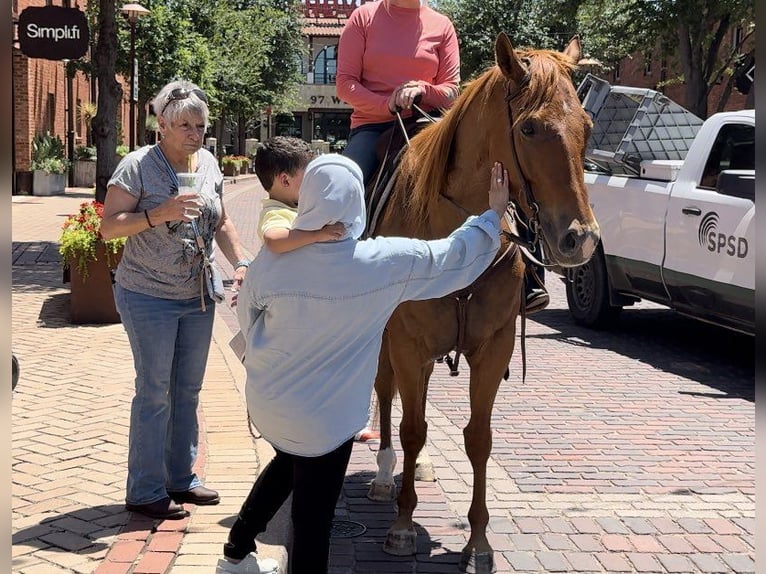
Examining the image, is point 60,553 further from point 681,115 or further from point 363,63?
point 681,115

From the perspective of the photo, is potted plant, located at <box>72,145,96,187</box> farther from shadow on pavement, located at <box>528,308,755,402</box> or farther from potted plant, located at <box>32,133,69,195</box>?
shadow on pavement, located at <box>528,308,755,402</box>

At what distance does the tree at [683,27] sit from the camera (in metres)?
21.7

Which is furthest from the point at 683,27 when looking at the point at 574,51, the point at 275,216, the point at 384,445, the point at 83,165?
the point at 83,165

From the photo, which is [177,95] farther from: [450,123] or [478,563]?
[478,563]

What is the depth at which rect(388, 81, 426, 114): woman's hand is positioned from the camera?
5.21 m

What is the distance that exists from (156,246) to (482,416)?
1844mm

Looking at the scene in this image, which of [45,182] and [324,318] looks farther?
[45,182]

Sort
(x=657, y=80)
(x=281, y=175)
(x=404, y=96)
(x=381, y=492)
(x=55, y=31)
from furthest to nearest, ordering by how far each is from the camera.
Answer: (x=657, y=80) → (x=55, y=31) → (x=381, y=492) → (x=404, y=96) → (x=281, y=175)

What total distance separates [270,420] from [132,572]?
1.23 metres

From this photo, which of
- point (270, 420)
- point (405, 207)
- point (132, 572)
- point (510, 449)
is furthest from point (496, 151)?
point (510, 449)

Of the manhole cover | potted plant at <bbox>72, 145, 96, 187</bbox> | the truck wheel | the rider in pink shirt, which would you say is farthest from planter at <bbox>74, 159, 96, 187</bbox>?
the manhole cover

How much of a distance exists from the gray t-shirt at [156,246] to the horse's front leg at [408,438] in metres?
1.13

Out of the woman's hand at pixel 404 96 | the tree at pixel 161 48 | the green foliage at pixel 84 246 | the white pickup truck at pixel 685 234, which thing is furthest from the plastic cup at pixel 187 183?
the tree at pixel 161 48

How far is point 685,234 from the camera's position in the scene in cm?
934
